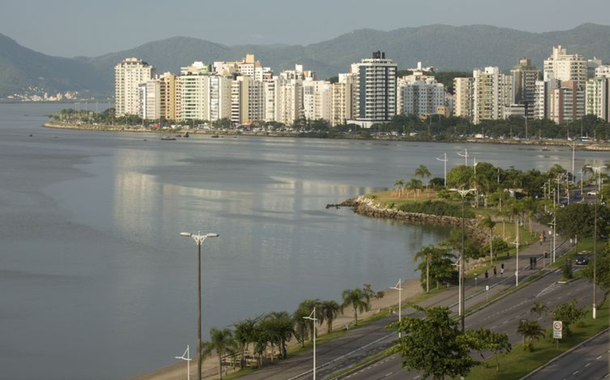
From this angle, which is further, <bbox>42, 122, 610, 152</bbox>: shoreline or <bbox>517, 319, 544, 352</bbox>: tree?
<bbox>42, 122, 610, 152</bbox>: shoreline

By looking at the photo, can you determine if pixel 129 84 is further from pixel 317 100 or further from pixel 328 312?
pixel 328 312

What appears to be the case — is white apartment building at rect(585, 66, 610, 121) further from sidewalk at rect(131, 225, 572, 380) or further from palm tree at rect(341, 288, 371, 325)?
palm tree at rect(341, 288, 371, 325)

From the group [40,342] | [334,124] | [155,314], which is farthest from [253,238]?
[334,124]

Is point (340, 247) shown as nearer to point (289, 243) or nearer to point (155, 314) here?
point (289, 243)

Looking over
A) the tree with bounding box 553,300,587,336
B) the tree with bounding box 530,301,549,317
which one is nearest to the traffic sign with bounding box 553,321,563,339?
the tree with bounding box 553,300,587,336

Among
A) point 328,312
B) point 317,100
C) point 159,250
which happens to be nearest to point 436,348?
point 328,312

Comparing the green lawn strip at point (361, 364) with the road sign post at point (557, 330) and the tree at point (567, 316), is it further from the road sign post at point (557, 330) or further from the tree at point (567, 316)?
the tree at point (567, 316)
